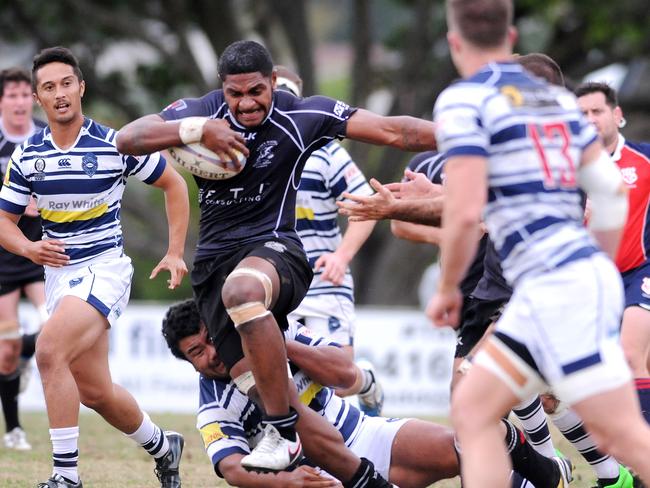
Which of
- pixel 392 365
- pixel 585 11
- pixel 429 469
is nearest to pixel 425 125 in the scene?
pixel 429 469

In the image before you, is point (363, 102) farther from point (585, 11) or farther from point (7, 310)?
point (7, 310)

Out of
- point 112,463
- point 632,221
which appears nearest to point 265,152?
point 632,221

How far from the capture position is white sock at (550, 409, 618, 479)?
21.7ft

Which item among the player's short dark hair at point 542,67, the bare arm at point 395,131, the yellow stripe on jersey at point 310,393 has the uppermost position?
the player's short dark hair at point 542,67

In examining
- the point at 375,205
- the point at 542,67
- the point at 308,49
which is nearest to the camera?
the point at 375,205

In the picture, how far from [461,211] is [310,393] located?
8.21 ft

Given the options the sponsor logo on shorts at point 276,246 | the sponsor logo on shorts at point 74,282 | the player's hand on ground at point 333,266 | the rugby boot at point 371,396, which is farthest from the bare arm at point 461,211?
the rugby boot at point 371,396

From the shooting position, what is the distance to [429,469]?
6227 mm

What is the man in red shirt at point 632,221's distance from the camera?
7.02 metres

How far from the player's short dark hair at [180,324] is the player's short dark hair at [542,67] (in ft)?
7.20

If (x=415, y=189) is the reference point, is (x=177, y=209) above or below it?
below

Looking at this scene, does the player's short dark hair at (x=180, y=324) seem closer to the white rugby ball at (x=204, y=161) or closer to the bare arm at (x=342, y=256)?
the white rugby ball at (x=204, y=161)

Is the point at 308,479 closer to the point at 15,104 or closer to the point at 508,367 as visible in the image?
the point at 508,367

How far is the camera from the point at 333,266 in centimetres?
810
